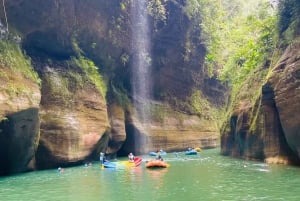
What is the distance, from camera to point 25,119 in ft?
71.7

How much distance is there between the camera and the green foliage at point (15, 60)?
22.6 m

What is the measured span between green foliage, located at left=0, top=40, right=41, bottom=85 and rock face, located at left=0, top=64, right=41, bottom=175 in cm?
28

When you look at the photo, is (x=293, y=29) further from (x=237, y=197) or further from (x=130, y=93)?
(x=130, y=93)

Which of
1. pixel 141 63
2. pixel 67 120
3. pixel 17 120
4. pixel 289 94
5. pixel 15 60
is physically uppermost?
pixel 141 63

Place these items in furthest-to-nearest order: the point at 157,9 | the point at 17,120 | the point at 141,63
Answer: the point at 157,9
the point at 141,63
the point at 17,120

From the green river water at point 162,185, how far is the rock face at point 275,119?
1.35 m

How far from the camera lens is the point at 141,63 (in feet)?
131

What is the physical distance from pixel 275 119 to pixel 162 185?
8867mm

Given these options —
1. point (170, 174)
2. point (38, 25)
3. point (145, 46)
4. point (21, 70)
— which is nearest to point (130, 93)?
point (145, 46)

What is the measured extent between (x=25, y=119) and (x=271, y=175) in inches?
483

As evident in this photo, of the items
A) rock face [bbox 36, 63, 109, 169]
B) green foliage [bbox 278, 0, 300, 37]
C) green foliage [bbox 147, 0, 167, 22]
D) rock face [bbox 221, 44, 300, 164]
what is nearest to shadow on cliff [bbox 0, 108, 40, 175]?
rock face [bbox 36, 63, 109, 169]

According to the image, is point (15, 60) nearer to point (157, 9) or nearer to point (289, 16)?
point (289, 16)

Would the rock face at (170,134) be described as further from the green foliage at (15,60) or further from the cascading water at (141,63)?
the green foliage at (15,60)

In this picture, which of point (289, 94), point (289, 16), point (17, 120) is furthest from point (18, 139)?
point (289, 16)
